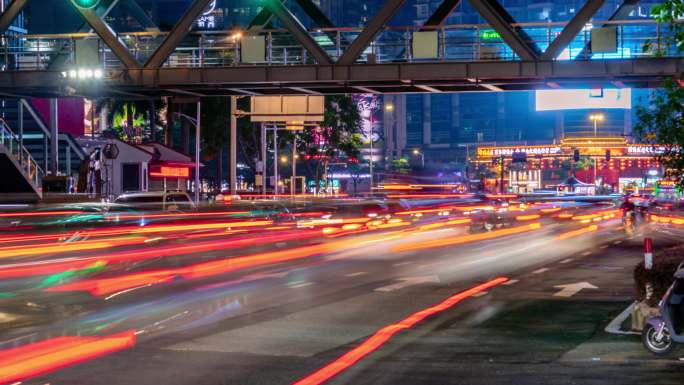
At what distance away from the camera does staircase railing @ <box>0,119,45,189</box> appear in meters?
43.4

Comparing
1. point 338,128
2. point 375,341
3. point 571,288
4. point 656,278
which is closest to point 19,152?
point 571,288

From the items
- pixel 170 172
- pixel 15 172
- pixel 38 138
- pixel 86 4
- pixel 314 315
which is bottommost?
pixel 314 315

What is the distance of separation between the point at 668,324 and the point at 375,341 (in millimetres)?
3536

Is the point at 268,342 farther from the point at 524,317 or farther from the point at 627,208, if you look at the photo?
the point at 627,208

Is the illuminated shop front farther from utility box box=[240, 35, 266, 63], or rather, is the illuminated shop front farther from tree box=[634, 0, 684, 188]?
tree box=[634, 0, 684, 188]

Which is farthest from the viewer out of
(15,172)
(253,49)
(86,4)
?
(15,172)

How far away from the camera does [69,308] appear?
50.0 feet

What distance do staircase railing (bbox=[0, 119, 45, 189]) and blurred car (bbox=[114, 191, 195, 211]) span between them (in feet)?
38.2

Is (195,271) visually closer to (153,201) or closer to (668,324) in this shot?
(153,201)

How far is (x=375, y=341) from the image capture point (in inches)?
466

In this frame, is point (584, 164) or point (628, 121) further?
point (628, 121)

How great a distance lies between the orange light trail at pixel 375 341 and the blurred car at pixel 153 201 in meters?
17.9

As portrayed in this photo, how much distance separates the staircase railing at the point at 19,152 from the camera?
43.4 metres

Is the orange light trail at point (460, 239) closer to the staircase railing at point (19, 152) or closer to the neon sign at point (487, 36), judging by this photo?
the neon sign at point (487, 36)
